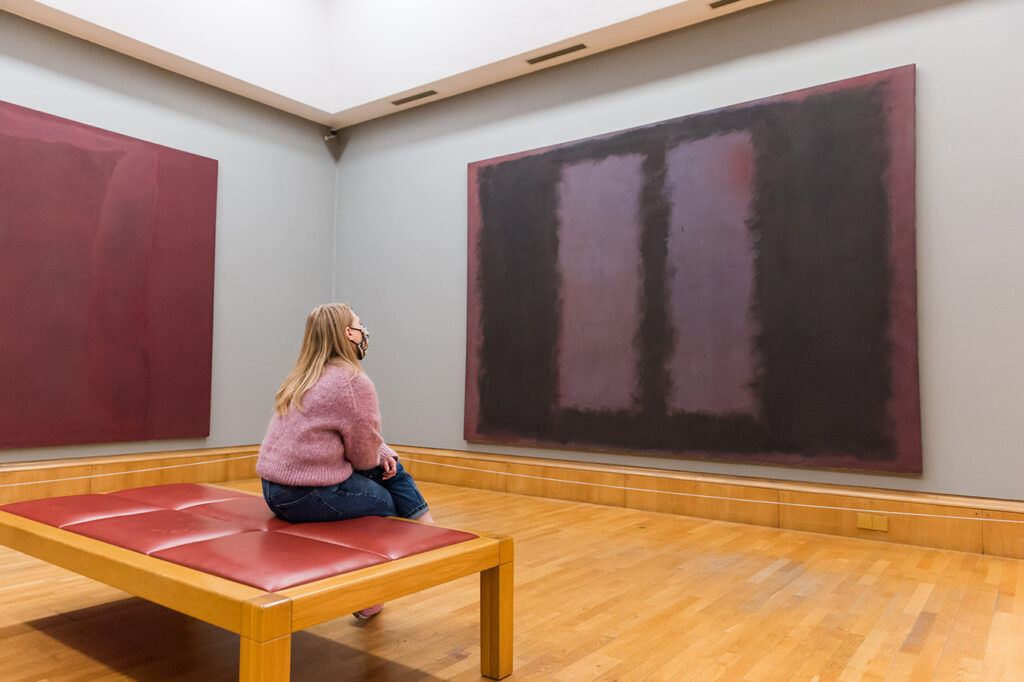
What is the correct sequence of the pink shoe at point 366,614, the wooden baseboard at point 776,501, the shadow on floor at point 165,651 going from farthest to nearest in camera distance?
the wooden baseboard at point 776,501 < the pink shoe at point 366,614 < the shadow on floor at point 165,651

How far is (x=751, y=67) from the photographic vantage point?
477 cm

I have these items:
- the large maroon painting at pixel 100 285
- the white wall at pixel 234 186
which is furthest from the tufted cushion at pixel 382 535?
the white wall at pixel 234 186

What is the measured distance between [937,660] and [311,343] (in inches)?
92.8

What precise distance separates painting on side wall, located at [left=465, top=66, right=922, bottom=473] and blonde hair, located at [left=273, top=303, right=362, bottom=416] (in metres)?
2.87

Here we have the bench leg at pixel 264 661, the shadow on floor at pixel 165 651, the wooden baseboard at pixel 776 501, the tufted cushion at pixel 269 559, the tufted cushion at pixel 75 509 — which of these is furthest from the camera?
the wooden baseboard at pixel 776 501

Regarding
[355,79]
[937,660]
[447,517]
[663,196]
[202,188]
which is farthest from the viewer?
[355,79]

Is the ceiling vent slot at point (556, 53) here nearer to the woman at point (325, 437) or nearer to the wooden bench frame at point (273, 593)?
the woman at point (325, 437)

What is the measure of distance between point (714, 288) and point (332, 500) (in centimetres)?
315

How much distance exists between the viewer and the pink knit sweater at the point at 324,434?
241 cm

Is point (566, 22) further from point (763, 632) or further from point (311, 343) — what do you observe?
point (763, 632)

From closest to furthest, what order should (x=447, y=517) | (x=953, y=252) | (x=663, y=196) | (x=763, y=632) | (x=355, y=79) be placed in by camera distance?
(x=763, y=632)
(x=953, y=252)
(x=447, y=517)
(x=663, y=196)
(x=355, y=79)

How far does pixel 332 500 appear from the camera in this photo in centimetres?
244

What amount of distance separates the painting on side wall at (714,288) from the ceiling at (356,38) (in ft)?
2.41

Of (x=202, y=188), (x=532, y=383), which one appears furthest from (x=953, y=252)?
(x=202, y=188)
